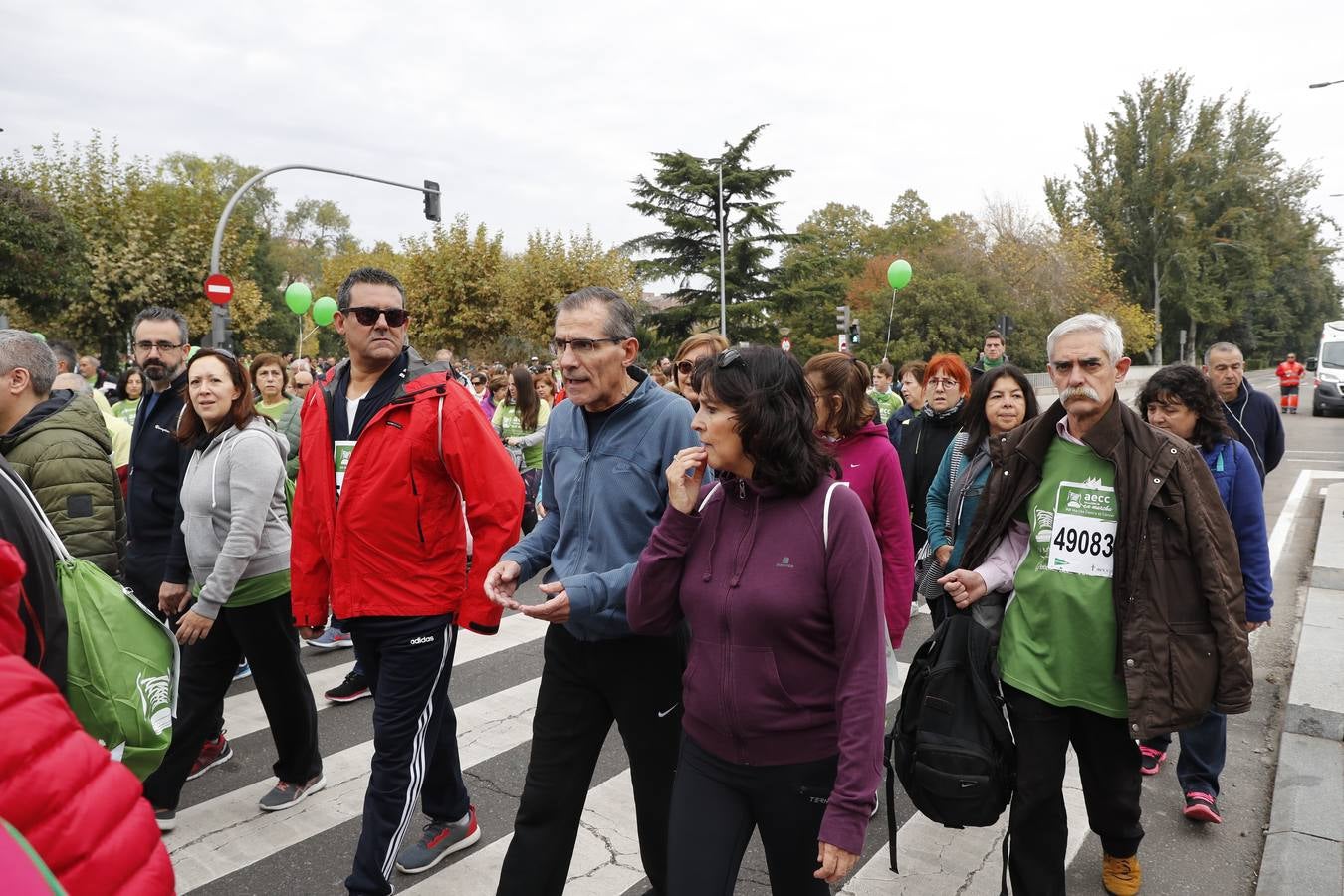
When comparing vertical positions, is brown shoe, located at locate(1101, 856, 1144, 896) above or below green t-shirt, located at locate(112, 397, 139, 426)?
below

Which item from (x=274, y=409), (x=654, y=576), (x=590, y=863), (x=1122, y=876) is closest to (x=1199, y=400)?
(x=1122, y=876)

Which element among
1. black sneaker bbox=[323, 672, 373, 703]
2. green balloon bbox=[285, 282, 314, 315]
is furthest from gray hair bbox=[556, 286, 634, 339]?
green balloon bbox=[285, 282, 314, 315]

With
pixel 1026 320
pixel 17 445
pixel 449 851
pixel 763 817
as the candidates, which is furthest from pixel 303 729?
pixel 1026 320

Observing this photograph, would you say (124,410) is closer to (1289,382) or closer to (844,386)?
(844,386)

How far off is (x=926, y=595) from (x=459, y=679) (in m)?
2.89

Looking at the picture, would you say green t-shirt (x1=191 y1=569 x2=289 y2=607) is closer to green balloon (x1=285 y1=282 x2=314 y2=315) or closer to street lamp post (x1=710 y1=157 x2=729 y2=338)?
green balloon (x1=285 y1=282 x2=314 y2=315)

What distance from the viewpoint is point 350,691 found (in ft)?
17.4

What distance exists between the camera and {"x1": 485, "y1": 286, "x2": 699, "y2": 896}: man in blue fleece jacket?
2.74m

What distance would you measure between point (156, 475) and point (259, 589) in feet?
2.50

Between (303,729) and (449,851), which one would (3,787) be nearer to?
(449,851)

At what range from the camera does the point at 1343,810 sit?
3.91 metres

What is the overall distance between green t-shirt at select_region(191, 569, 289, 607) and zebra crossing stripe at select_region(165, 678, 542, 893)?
917 millimetres

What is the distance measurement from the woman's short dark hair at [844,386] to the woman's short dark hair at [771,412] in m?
1.71

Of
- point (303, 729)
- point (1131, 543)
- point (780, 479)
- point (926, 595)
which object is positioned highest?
point (780, 479)
